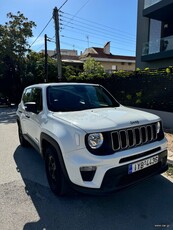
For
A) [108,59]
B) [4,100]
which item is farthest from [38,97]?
[108,59]

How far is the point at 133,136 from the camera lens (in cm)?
279

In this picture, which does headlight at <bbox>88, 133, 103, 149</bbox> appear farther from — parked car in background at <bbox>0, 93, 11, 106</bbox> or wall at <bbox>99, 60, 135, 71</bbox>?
wall at <bbox>99, 60, 135, 71</bbox>

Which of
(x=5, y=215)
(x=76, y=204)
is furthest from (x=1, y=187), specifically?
(x=76, y=204)

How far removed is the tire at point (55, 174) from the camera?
2.92 m

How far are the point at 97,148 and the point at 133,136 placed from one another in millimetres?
575

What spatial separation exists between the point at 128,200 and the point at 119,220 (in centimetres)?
48

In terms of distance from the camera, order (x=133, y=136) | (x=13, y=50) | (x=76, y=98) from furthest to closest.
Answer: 1. (x=13, y=50)
2. (x=76, y=98)
3. (x=133, y=136)

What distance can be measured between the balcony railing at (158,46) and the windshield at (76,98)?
10.6 metres

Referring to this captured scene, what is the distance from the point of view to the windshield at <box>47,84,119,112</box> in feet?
11.7

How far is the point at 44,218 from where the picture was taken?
2670 millimetres

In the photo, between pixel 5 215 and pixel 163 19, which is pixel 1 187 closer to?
pixel 5 215

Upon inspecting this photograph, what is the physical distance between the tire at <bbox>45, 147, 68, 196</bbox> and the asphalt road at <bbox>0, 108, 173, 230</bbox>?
0.16m

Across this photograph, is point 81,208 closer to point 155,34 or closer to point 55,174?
point 55,174

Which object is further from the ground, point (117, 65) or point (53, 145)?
→ point (117, 65)
